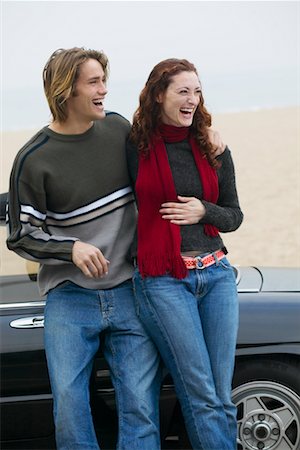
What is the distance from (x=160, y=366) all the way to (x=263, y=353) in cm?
48

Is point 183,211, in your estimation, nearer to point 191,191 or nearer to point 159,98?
point 191,191

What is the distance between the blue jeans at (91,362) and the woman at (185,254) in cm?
9

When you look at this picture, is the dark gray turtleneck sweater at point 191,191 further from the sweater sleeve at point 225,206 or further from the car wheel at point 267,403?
the car wheel at point 267,403

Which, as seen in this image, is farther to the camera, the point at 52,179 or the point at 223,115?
the point at 223,115

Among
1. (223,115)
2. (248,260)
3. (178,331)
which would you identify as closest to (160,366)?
(178,331)

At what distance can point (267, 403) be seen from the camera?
13.2ft

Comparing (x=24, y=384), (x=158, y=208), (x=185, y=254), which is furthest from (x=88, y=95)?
(x=24, y=384)

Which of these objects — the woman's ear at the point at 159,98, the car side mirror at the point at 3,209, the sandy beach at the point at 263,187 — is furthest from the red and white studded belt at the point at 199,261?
the sandy beach at the point at 263,187

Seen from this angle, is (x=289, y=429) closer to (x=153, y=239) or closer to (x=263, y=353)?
(x=263, y=353)

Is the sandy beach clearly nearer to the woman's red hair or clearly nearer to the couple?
the couple

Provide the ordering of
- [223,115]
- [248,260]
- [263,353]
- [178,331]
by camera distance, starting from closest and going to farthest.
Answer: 1. [178,331]
2. [263,353]
3. [248,260]
4. [223,115]

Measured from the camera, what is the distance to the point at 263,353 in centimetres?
397

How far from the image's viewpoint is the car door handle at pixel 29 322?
3.95m

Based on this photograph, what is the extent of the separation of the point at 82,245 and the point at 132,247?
0.26 meters
